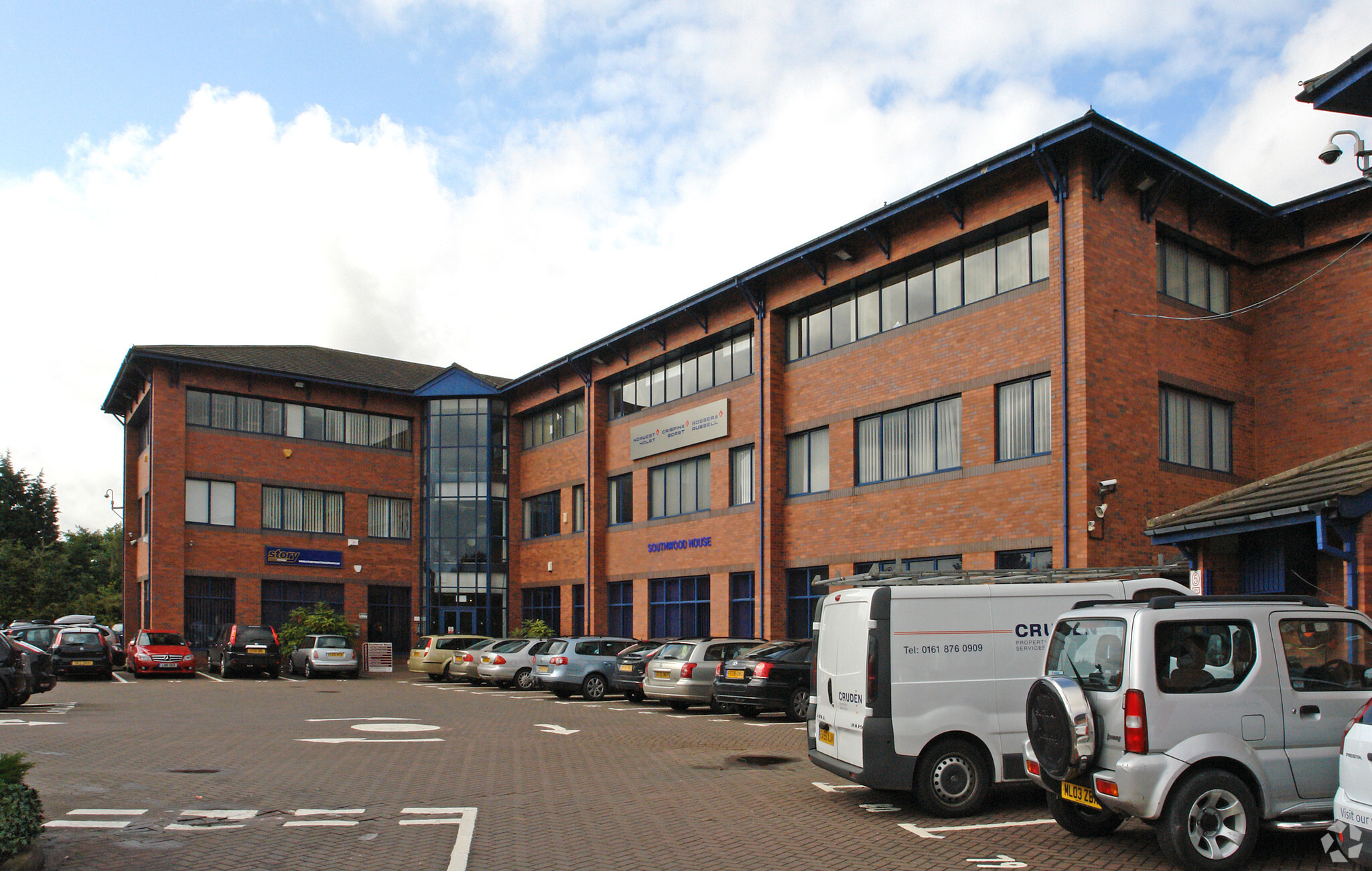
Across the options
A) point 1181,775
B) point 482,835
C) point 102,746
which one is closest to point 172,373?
point 102,746

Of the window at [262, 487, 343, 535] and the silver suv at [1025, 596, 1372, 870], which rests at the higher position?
the window at [262, 487, 343, 535]

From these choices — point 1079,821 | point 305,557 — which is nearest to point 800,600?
point 1079,821

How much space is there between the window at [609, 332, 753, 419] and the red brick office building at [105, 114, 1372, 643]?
3.9 inches

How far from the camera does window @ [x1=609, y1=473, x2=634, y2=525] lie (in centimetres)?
3456

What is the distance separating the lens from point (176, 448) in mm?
37156

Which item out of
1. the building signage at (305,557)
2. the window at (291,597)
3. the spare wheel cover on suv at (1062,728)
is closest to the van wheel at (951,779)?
the spare wheel cover on suv at (1062,728)

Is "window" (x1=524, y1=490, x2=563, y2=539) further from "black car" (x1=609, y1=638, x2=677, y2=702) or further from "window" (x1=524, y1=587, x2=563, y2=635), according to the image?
"black car" (x1=609, y1=638, x2=677, y2=702)

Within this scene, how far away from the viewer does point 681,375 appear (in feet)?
105

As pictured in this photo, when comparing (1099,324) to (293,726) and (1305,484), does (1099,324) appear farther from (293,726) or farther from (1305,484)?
(293,726)

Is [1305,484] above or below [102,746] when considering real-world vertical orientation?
above

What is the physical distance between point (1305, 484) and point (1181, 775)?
28.2 ft

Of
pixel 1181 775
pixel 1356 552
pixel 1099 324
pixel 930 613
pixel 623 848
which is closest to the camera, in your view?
pixel 1181 775

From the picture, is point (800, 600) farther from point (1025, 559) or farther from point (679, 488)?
point (1025, 559)

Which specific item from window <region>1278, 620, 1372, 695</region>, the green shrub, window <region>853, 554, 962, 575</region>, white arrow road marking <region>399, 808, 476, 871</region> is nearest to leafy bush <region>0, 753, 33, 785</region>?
the green shrub
